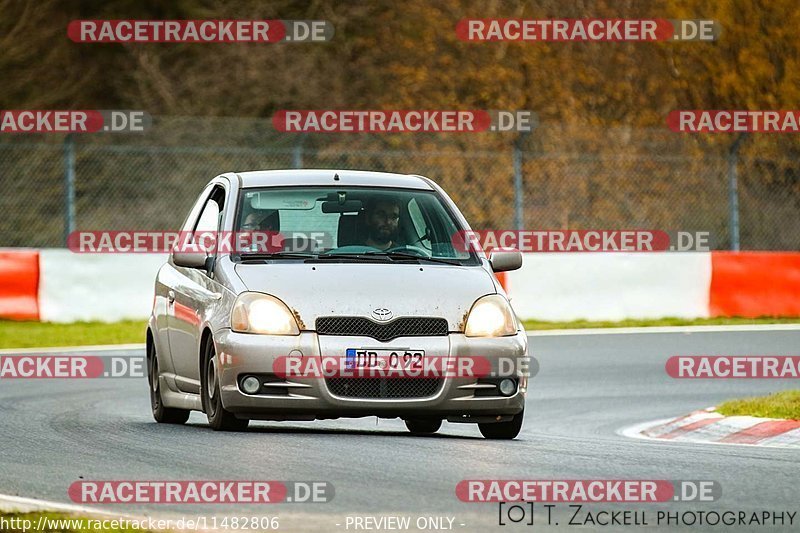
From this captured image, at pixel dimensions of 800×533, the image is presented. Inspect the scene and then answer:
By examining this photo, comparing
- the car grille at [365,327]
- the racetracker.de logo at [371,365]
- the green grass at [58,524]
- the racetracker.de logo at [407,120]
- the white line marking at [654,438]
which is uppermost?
the racetracker.de logo at [407,120]

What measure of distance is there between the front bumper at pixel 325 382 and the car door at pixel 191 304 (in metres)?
0.58

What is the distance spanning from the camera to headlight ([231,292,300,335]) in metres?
10.5

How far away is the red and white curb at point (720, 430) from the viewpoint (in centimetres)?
1224

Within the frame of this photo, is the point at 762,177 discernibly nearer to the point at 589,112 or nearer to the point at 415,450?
the point at 589,112

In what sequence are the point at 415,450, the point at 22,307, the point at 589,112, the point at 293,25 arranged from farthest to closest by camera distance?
1. the point at 293,25
2. the point at 589,112
3. the point at 22,307
4. the point at 415,450

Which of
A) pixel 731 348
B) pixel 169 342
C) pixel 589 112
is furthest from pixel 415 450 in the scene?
pixel 589 112

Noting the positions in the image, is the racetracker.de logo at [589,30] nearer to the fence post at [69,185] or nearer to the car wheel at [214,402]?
the fence post at [69,185]

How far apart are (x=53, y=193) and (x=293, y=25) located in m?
14.2

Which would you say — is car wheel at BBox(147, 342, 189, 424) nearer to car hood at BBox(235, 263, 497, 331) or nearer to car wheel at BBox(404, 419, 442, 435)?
car wheel at BBox(404, 419, 442, 435)

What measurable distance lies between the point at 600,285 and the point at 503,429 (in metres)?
11.9

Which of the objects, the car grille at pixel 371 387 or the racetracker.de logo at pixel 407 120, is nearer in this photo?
the car grille at pixel 371 387

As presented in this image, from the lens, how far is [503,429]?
1151 centimetres

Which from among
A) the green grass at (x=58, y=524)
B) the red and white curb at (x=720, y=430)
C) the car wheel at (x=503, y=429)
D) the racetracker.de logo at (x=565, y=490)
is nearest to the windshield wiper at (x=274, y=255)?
the car wheel at (x=503, y=429)

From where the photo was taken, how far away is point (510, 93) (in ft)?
116
